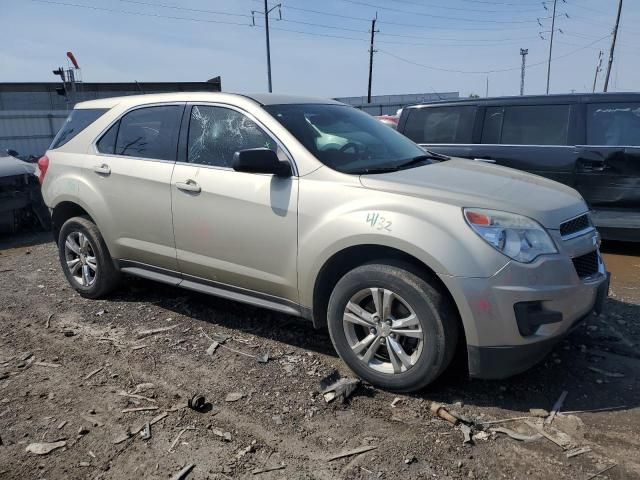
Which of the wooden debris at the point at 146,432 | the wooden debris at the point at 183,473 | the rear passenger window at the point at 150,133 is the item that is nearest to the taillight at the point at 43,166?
the rear passenger window at the point at 150,133

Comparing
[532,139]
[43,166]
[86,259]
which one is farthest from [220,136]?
[532,139]

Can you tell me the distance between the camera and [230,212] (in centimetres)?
381

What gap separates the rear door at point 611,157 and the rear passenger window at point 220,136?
4250 millimetres

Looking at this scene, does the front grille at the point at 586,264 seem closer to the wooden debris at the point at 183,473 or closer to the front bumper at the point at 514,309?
the front bumper at the point at 514,309

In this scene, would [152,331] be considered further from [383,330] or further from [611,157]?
[611,157]

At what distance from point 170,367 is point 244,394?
0.69 m

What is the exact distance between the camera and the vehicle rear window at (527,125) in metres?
6.48

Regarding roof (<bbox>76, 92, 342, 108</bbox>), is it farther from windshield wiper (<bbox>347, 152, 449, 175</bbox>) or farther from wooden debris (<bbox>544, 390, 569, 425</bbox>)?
wooden debris (<bbox>544, 390, 569, 425</bbox>)

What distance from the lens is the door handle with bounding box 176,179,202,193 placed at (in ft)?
13.1

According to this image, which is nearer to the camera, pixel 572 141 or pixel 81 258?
pixel 81 258

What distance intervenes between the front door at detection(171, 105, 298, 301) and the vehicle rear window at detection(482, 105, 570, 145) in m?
4.12

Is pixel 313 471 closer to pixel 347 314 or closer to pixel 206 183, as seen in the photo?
pixel 347 314

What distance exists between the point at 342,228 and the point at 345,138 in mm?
953

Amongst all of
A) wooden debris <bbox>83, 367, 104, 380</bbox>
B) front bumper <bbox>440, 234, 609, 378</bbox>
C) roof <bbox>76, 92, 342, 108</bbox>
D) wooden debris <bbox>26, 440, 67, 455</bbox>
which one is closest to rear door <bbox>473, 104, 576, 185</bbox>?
roof <bbox>76, 92, 342, 108</bbox>
